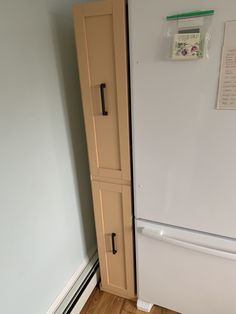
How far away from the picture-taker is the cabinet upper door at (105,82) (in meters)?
0.99

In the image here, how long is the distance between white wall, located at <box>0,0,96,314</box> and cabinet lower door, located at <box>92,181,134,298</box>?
194 mm

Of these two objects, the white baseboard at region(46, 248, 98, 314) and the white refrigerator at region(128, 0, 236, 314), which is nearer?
the white refrigerator at region(128, 0, 236, 314)

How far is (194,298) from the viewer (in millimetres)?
1322

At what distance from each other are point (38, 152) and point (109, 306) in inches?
43.9

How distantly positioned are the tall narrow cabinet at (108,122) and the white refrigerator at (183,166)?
0.18 ft

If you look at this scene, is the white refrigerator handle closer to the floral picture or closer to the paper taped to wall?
the paper taped to wall

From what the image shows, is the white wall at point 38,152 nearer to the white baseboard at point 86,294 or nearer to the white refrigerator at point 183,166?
the white baseboard at point 86,294

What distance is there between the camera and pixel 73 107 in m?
1.37

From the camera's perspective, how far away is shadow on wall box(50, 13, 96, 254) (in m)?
1.22

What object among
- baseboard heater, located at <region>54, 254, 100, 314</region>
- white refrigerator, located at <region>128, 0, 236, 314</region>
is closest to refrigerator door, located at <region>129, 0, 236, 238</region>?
white refrigerator, located at <region>128, 0, 236, 314</region>

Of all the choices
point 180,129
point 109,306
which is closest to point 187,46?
point 180,129

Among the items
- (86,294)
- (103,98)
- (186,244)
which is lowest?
(86,294)

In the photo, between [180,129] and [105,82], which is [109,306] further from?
[105,82]

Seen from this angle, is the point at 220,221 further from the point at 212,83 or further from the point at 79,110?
the point at 79,110
